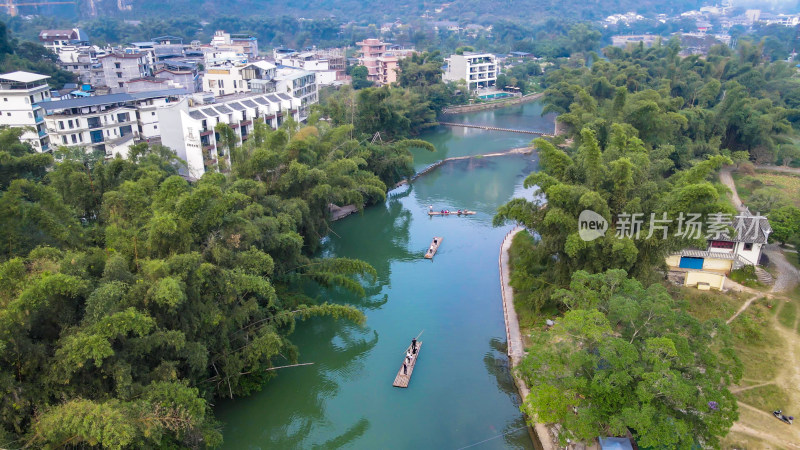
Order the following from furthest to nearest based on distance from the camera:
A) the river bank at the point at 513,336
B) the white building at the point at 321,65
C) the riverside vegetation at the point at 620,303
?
the white building at the point at 321,65
the river bank at the point at 513,336
the riverside vegetation at the point at 620,303

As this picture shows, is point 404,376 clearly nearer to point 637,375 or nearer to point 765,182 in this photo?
point 637,375

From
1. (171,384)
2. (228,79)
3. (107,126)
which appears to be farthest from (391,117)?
(171,384)

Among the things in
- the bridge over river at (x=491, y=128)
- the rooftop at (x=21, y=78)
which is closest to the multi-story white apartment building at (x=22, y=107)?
the rooftop at (x=21, y=78)

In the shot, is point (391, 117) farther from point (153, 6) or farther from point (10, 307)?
point (153, 6)

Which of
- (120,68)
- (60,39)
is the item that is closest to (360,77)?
(120,68)

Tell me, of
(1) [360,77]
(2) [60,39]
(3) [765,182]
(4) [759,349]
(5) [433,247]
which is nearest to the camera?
(4) [759,349]

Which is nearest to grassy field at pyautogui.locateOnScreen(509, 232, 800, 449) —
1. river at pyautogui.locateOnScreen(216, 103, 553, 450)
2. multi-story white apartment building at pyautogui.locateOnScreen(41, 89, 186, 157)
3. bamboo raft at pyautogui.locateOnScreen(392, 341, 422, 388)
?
river at pyautogui.locateOnScreen(216, 103, 553, 450)

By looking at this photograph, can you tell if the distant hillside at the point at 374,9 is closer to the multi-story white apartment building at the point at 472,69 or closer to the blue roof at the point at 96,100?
the multi-story white apartment building at the point at 472,69
